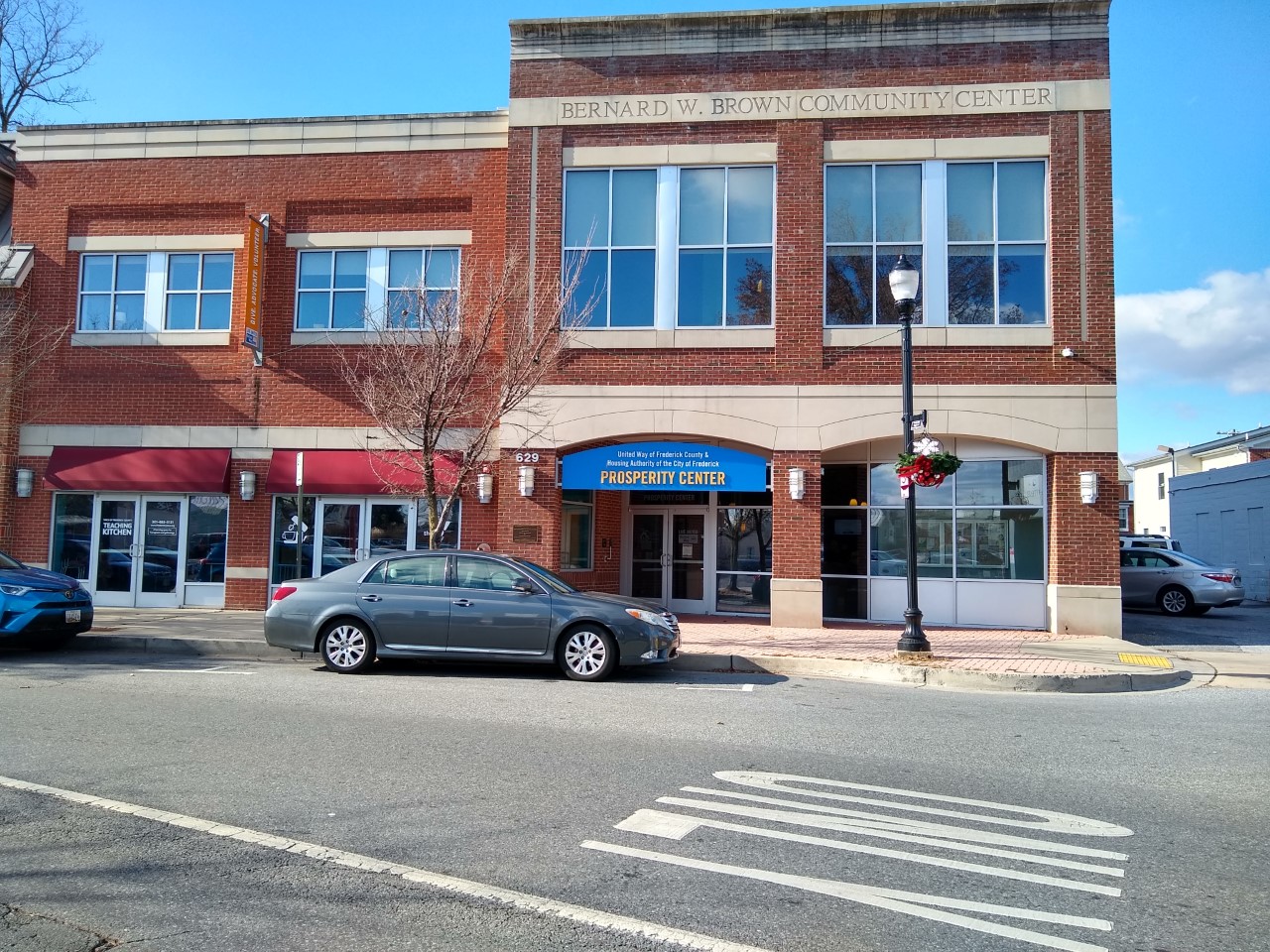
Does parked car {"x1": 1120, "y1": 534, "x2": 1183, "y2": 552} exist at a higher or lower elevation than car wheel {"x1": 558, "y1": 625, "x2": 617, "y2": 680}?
higher

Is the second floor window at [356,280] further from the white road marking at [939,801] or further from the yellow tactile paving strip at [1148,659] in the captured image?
the white road marking at [939,801]

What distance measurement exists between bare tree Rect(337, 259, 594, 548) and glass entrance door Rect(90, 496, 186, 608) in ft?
14.3

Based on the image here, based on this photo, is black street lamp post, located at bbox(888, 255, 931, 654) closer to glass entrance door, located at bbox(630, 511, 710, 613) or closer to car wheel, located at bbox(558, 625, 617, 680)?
car wheel, located at bbox(558, 625, 617, 680)

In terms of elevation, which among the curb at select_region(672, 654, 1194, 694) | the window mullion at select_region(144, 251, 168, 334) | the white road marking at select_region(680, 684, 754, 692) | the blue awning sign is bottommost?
the white road marking at select_region(680, 684, 754, 692)

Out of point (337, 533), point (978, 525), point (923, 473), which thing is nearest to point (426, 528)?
point (337, 533)

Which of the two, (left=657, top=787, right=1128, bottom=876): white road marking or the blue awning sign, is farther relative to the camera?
the blue awning sign

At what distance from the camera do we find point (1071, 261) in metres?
15.3

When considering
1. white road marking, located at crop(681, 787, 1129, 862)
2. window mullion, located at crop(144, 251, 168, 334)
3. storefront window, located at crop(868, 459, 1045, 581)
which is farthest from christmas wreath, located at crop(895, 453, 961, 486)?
window mullion, located at crop(144, 251, 168, 334)

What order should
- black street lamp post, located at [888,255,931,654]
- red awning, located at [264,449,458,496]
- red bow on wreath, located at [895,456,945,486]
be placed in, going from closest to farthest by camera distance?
black street lamp post, located at [888,255,931,654] → red bow on wreath, located at [895,456,945,486] → red awning, located at [264,449,458,496]

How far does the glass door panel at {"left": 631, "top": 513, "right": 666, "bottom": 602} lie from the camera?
1817 centimetres

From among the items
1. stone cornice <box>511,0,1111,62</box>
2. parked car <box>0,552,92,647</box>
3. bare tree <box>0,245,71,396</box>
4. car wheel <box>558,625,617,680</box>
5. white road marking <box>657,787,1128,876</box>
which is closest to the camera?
white road marking <box>657,787,1128,876</box>

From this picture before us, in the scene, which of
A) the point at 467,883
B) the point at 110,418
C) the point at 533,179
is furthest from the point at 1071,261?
the point at 110,418

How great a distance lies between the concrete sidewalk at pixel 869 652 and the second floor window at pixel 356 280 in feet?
18.4

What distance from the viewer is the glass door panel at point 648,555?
18172 millimetres
